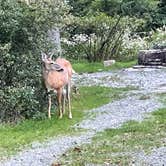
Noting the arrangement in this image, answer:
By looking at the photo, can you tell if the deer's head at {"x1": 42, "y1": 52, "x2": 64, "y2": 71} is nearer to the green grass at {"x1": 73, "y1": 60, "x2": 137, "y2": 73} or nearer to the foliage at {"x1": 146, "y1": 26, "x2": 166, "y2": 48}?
the green grass at {"x1": 73, "y1": 60, "x2": 137, "y2": 73}

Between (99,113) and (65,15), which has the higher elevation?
(65,15)

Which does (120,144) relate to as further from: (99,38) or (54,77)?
(99,38)

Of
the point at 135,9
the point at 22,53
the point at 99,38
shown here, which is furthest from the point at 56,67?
the point at 135,9

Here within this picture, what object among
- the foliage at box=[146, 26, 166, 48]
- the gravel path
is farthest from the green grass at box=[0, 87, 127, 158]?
the foliage at box=[146, 26, 166, 48]

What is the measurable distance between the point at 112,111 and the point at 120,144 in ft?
9.34

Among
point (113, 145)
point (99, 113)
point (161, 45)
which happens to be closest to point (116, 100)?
point (99, 113)

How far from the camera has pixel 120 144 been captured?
859cm

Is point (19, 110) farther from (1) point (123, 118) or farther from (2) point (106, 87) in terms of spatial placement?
(2) point (106, 87)

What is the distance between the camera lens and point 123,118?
10.6 metres

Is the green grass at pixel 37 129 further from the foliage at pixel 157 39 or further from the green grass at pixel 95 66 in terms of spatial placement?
the foliage at pixel 157 39

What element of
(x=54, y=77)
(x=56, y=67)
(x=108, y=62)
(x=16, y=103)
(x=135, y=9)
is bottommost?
(x=108, y=62)

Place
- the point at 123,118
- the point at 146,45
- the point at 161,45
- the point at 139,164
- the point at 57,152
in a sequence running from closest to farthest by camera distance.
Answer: the point at 139,164, the point at 57,152, the point at 123,118, the point at 161,45, the point at 146,45

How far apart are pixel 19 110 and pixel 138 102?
2.67m

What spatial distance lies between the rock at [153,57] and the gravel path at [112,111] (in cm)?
83
